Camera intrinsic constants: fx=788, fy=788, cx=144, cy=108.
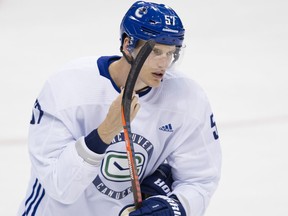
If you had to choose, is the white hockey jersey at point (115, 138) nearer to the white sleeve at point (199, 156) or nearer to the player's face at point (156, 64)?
the white sleeve at point (199, 156)

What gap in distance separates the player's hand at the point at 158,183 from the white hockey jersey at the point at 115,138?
26 mm

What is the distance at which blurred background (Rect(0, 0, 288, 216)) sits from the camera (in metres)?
3.48

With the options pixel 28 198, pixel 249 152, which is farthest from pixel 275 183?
pixel 28 198

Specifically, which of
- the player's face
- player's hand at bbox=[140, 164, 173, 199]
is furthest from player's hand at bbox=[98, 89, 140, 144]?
player's hand at bbox=[140, 164, 173, 199]

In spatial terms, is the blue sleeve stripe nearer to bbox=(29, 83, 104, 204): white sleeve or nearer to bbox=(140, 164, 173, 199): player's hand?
bbox=(29, 83, 104, 204): white sleeve

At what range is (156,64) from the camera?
2.30 m

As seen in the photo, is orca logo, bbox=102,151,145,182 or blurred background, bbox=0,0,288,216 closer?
orca logo, bbox=102,151,145,182

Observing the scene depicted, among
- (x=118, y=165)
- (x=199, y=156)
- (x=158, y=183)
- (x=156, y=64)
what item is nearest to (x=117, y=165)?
(x=118, y=165)

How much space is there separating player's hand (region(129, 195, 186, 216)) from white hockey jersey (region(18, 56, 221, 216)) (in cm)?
4

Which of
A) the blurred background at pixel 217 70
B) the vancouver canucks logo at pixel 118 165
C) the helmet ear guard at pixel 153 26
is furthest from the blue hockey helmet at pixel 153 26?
the blurred background at pixel 217 70

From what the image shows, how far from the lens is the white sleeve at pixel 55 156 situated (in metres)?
2.25

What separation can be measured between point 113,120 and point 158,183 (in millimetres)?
409

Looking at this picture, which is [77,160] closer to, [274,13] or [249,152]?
[249,152]

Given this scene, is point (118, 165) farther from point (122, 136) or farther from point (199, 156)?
point (199, 156)
